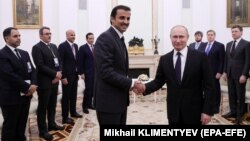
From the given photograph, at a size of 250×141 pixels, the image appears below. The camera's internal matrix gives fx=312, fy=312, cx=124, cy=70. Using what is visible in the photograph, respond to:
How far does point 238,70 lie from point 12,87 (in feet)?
13.6

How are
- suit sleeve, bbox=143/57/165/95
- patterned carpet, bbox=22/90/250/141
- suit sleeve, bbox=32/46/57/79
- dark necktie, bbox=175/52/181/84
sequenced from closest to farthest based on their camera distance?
dark necktie, bbox=175/52/181/84, suit sleeve, bbox=143/57/165/95, suit sleeve, bbox=32/46/57/79, patterned carpet, bbox=22/90/250/141

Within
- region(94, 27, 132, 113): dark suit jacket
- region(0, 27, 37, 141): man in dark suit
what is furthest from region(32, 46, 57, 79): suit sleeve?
region(94, 27, 132, 113): dark suit jacket

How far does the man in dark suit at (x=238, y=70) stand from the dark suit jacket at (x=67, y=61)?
10.2 ft

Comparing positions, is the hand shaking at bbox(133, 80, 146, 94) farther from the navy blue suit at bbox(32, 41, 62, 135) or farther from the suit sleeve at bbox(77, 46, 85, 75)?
the suit sleeve at bbox(77, 46, 85, 75)

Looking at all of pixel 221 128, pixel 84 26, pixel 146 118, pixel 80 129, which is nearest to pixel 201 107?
pixel 221 128

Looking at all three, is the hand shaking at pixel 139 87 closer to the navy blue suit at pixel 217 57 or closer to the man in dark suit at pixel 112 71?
the man in dark suit at pixel 112 71

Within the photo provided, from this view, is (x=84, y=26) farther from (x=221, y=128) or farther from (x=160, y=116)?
(x=221, y=128)

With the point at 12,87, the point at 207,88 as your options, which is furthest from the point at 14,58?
the point at 207,88

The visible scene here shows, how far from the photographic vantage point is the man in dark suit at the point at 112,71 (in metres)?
2.84

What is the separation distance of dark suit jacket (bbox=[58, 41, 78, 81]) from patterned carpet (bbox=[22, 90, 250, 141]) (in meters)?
0.95

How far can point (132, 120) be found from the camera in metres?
6.39

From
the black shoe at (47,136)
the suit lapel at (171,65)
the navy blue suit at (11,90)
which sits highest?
the suit lapel at (171,65)

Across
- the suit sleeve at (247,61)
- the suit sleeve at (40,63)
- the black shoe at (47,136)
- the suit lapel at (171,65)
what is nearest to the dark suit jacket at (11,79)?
the suit sleeve at (40,63)

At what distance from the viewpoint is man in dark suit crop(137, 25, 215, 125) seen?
289 centimetres
